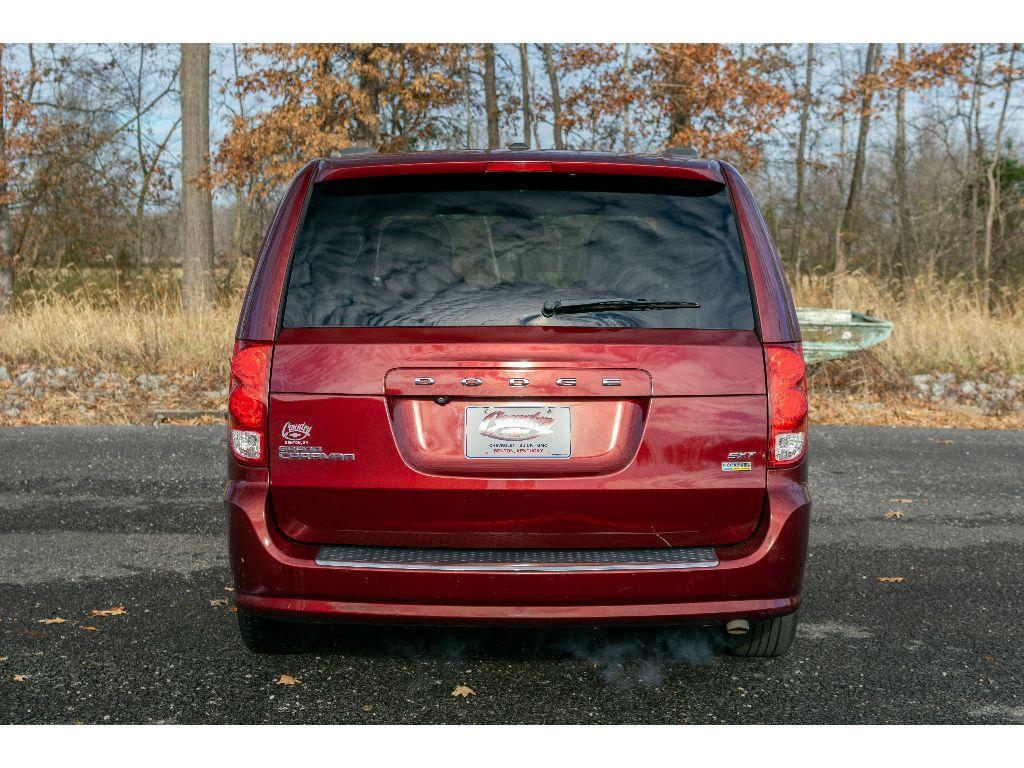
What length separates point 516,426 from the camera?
308 centimetres

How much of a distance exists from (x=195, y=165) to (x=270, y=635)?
15.4 meters

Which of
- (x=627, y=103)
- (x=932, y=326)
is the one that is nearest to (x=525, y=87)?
(x=627, y=103)

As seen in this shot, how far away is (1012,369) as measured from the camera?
1286cm

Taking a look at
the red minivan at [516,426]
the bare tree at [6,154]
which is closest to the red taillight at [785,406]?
the red minivan at [516,426]

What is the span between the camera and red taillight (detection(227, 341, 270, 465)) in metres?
3.16

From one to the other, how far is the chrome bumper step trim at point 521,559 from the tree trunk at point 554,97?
2003 centimetres

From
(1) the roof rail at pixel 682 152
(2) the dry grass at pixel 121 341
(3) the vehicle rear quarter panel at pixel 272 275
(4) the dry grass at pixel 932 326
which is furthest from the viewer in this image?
(4) the dry grass at pixel 932 326

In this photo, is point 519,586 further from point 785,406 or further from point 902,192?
point 902,192

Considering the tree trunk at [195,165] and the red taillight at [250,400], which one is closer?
the red taillight at [250,400]

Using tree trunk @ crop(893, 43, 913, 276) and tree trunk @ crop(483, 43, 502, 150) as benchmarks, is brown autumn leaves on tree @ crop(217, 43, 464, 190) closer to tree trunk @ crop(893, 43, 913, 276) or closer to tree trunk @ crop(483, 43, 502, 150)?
tree trunk @ crop(483, 43, 502, 150)

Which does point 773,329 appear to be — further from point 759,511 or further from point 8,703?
point 8,703

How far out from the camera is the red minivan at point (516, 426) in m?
3.08

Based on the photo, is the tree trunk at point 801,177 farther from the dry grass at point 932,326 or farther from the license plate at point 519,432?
the license plate at point 519,432

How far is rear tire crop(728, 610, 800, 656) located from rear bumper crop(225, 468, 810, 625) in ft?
1.61
